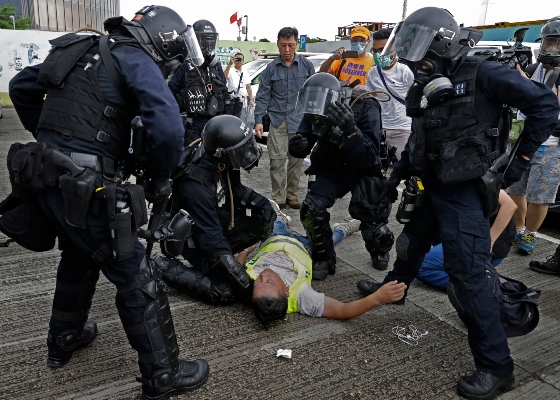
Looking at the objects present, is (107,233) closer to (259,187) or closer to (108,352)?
(108,352)

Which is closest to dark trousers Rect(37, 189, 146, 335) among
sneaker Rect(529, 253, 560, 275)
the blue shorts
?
sneaker Rect(529, 253, 560, 275)

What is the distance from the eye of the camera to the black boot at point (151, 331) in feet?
6.99

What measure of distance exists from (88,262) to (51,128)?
2.39ft

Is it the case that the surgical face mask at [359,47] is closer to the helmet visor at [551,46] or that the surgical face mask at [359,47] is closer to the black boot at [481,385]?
the helmet visor at [551,46]

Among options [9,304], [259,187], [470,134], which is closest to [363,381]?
[470,134]

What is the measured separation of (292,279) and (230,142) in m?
1.03

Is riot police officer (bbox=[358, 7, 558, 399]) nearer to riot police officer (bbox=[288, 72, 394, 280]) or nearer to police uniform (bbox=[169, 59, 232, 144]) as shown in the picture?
riot police officer (bbox=[288, 72, 394, 280])

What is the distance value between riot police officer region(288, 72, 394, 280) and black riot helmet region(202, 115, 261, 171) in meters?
0.53

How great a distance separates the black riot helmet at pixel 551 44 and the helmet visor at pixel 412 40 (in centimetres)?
214

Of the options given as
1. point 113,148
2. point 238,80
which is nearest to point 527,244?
point 113,148

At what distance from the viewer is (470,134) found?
2.41 meters

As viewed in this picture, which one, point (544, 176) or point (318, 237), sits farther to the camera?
Answer: point (544, 176)

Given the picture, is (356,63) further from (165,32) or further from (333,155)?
(165,32)

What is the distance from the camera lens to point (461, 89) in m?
2.38
